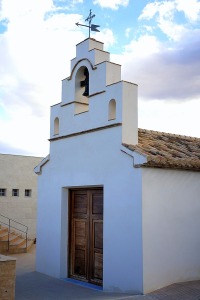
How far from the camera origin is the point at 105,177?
967 centimetres

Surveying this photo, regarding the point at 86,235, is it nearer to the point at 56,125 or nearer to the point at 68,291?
the point at 68,291

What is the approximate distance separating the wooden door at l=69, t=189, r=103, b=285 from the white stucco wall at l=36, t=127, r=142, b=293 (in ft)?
0.85

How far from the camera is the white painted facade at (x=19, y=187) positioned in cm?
1880

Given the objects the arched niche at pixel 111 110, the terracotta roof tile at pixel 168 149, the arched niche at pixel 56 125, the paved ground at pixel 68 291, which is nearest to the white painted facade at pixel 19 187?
the paved ground at pixel 68 291

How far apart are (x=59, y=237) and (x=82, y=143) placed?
2.82 m

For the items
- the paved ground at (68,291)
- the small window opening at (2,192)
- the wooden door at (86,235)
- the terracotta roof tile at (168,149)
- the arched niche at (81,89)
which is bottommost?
the paved ground at (68,291)

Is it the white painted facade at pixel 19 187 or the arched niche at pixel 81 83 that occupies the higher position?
the arched niche at pixel 81 83

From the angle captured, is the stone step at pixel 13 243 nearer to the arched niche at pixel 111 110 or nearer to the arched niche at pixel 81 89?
the arched niche at pixel 81 89

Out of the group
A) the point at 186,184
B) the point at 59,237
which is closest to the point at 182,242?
the point at 186,184

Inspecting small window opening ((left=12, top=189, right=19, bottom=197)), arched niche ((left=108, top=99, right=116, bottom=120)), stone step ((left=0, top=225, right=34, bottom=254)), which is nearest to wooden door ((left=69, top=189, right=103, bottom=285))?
arched niche ((left=108, top=99, right=116, bottom=120))

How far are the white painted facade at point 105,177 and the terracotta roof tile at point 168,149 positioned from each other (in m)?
0.26

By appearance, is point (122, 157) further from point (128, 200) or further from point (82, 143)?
point (82, 143)

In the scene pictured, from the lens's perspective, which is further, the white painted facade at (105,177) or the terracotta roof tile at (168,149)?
the terracotta roof tile at (168,149)

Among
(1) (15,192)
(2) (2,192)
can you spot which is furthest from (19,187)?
(2) (2,192)
